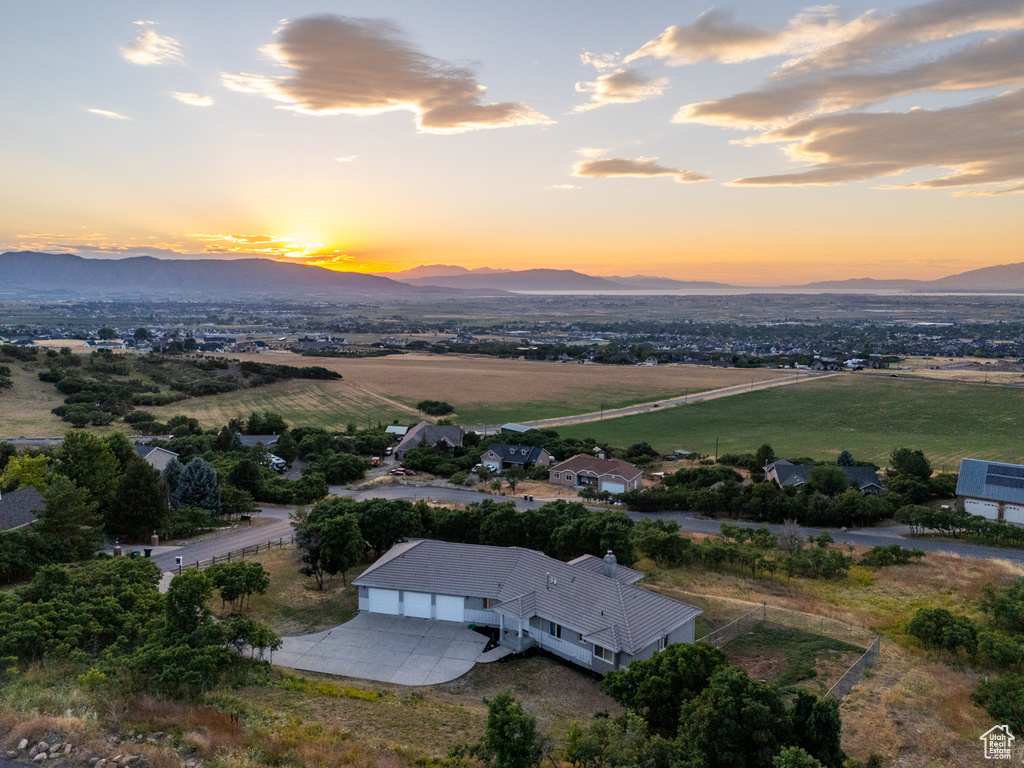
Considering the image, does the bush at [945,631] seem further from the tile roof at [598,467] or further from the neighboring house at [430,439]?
the neighboring house at [430,439]

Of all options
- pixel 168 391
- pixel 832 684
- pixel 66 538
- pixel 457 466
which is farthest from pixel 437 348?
pixel 832 684

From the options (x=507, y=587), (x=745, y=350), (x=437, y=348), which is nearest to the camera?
(x=507, y=587)

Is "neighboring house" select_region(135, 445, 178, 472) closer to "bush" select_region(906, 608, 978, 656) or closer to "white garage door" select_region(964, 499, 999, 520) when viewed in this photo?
"bush" select_region(906, 608, 978, 656)

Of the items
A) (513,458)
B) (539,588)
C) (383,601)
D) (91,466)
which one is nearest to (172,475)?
(91,466)

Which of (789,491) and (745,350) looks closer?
(789,491)

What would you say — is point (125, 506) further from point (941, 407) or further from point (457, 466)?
point (941, 407)

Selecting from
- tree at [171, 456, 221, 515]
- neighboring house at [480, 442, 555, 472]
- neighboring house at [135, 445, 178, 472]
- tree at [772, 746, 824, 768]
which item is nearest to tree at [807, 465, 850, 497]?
neighboring house at [480, 442, 555, 472]

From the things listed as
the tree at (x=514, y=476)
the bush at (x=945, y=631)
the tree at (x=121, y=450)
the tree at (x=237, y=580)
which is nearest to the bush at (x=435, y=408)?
the tree at (x=514, y=476)
